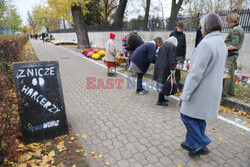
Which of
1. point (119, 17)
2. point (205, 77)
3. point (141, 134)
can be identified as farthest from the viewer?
point (119, 17)

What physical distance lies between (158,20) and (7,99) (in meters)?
11.9

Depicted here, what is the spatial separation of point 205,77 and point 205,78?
0.01m

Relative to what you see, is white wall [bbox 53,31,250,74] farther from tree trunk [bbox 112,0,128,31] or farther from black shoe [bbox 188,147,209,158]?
black shoe [bbox 188,147,209,158]

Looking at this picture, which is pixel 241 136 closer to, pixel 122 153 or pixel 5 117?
pixel 122 153

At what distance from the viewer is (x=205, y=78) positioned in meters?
2.28

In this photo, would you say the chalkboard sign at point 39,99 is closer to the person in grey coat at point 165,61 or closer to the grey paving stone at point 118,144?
the grey paving stone at point 118,144

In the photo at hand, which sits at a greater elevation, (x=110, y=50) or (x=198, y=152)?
Answer: (x=110, y=50)

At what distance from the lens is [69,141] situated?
3.15 meters

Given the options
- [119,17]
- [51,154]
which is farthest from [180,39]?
[119,17]

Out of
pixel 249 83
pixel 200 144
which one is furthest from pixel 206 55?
pixel 249 83

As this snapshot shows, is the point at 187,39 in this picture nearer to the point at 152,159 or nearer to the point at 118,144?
the point at 118,144

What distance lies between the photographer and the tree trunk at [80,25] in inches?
634

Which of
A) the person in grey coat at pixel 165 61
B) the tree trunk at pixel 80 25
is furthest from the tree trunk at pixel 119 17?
the person in grey coat at pixel 165 61

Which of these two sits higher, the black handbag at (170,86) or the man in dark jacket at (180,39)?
the man in dark jacket at (180,39)
